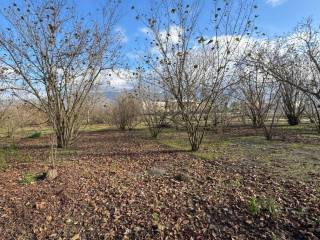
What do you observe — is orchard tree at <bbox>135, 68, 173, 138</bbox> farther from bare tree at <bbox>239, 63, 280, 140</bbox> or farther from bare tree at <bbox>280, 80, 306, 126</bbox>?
bare tree at <bbox>280, 80, 306, 126</bbox>

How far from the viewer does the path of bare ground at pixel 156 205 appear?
367 centimetres

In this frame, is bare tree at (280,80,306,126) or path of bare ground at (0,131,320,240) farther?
bare tree at (280,80,306,126)

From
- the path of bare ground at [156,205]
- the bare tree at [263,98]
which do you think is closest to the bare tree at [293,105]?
the bare tree at [263,98]

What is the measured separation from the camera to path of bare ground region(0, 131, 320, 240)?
12.1 ft

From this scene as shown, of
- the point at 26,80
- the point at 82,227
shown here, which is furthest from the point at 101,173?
the point at 26,80

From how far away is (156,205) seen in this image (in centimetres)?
443

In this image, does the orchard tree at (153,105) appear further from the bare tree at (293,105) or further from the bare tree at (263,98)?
the bare tree at (293,105)

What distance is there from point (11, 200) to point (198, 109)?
577 centimetres

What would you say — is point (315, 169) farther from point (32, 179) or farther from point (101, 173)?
point (32, 179)

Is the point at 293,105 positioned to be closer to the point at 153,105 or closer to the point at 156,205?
the point at 153,105

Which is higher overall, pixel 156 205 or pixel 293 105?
pixel 293 105

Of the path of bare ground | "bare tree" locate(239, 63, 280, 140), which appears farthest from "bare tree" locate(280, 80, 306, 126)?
the path of bare ground

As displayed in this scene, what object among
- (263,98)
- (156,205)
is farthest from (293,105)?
(156,205)

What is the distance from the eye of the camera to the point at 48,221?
4031mm
